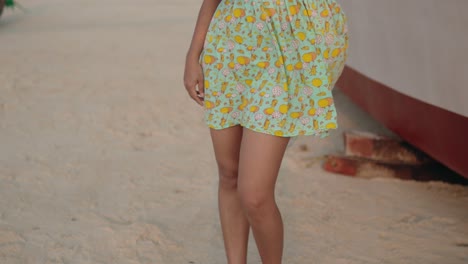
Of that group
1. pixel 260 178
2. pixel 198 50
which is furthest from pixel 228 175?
pixel 198 50

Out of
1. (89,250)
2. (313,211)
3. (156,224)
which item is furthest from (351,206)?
(89,250)

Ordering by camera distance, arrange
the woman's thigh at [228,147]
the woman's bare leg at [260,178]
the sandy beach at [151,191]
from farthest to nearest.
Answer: the sandy beach at [151,191] → the woman's thigh at [228,147] → the woman's bare leg at [260,178]

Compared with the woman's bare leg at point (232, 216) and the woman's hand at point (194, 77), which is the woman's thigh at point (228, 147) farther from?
the woman's hand at point (194, 77)

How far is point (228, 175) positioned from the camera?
89.5 inches

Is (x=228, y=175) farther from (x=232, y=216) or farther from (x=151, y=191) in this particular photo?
(x=151, y=191)

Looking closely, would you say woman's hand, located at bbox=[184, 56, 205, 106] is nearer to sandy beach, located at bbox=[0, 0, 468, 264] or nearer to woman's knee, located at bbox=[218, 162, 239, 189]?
woman's knee, located at bbox=[218, 162, 239, 189]

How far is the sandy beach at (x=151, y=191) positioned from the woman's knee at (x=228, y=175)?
0.75 m

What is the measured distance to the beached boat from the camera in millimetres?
3127

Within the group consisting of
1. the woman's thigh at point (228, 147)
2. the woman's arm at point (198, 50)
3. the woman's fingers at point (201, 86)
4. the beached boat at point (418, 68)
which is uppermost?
the woman's arm at point (198, 50)

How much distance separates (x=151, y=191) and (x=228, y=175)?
162cm

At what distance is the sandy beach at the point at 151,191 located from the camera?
3080 millimetres

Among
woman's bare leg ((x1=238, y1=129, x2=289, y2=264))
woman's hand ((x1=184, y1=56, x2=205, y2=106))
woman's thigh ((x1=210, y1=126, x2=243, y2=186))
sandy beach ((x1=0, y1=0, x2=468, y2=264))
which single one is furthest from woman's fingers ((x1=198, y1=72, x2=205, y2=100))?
sandy beach ((x1=0, y1=0, x2=468, y2=264))

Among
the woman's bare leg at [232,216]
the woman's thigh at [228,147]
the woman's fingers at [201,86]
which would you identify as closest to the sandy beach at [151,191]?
the woman's bare leg at [232,216]

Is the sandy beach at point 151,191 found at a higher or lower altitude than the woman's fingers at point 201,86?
lower
